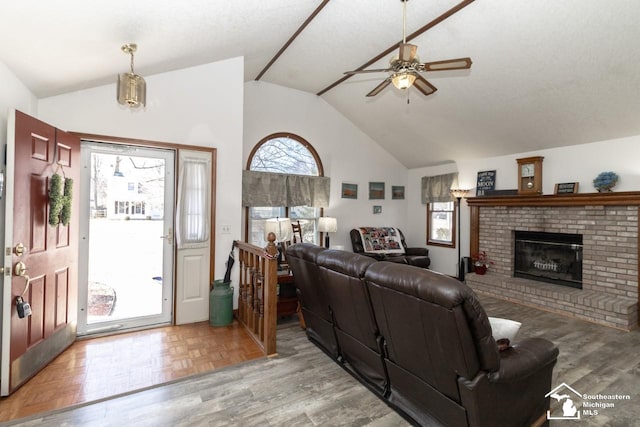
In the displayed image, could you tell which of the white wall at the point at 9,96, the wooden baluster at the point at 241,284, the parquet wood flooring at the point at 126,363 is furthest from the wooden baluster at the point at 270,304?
the white wall at the point at 9,96

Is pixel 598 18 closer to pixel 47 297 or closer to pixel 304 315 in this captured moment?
pixel 304 315

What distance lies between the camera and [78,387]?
2.34 m

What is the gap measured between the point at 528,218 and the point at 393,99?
116 inches

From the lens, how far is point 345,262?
87.4 inches

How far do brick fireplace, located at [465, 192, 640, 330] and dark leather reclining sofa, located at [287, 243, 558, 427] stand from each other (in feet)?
10.0

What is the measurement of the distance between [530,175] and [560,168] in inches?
A: 15.7

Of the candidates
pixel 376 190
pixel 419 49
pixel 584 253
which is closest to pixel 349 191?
pixel 376 190

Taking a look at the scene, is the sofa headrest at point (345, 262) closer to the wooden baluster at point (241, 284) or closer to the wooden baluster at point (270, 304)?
the wooden baluster at point (270, 304)

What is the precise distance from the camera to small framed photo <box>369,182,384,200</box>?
6.78m

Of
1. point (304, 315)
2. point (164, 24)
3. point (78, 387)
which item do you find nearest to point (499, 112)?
point (304, 315)

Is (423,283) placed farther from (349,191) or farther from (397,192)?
(397,192)

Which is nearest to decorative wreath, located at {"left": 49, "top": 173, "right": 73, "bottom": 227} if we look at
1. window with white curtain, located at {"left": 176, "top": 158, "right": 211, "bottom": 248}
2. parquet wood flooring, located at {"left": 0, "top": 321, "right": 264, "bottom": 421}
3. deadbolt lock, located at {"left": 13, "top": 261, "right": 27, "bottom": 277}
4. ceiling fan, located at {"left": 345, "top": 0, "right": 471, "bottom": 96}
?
deadbolt lock, located at {"left": 13, "top": 261, "right": 27, "bottom": 277}

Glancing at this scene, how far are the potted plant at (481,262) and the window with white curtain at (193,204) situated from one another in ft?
15.3

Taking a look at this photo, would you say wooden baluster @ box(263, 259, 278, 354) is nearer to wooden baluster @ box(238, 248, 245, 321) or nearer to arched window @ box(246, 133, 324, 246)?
wooden baluster @ box(238, 248, 245, 321)
